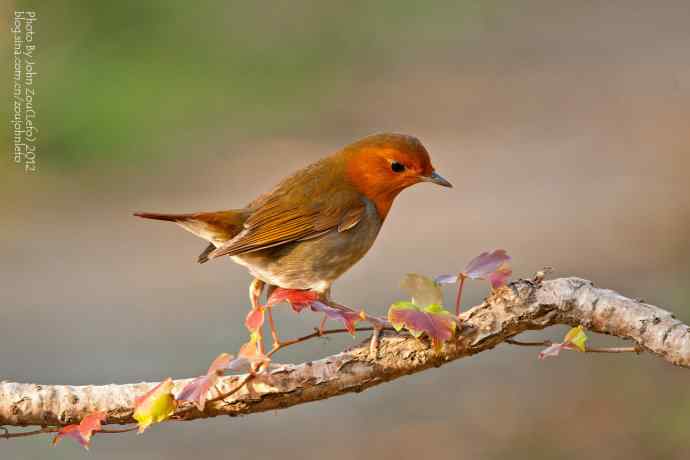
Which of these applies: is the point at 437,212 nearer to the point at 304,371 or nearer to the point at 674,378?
the point at 674,378

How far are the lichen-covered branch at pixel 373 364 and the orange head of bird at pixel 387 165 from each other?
98 cm

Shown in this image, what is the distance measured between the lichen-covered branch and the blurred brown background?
3942 mm

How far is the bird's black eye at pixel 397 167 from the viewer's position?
360 cm

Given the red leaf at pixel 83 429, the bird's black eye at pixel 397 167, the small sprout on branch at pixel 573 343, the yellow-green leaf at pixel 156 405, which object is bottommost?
the red leaf at pixel 83 429

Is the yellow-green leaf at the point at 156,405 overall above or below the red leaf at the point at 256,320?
below

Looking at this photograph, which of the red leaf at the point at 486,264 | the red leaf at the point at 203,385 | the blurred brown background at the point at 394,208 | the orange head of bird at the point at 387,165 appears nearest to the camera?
the red leaf at the point at 203,385

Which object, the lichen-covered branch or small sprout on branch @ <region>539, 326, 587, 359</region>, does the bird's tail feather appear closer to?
the lichen-covered branch

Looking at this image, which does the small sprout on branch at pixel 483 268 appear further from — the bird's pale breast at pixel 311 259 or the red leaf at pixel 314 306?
the bird's pale breast at pixel 311 259

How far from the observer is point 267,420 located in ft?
23.1

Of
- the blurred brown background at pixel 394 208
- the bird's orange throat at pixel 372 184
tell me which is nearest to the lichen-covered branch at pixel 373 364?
the bird's orange throat at pixel 372 184

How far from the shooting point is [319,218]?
3.74m

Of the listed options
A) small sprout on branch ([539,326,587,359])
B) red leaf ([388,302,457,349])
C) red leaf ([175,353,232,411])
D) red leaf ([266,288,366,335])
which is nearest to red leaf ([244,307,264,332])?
red leaf ([266,288,366,335])

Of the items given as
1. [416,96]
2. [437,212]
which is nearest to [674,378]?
[437,212]

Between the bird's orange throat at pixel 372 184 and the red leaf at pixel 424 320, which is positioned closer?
the red leaf at pixel 424 320
